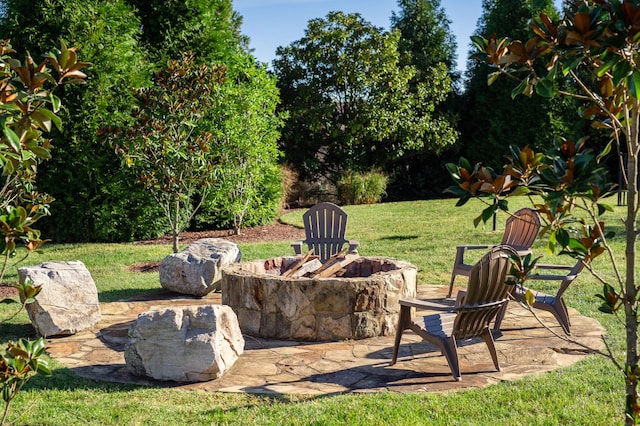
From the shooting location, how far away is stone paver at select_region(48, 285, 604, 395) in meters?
4.77

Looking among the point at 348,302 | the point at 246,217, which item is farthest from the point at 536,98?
the point at 348,302

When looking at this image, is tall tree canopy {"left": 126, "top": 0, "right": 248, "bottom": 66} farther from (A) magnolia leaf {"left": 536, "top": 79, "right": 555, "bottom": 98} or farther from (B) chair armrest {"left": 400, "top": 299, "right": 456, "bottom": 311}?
(A) magnolia leaf {"left": 536, "top": 79, "right": 555, "bottom": 98}

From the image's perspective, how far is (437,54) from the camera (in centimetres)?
1977

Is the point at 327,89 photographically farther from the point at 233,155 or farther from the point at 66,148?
the point at 66,148

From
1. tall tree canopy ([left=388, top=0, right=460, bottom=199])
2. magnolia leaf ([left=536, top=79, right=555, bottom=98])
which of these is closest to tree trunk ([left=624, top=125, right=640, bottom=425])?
magnolia leaf ([left=536, top=79, right=555, bottom=98])

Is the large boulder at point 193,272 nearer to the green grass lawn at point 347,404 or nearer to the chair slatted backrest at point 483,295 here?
the green grass lawn at point 347,404

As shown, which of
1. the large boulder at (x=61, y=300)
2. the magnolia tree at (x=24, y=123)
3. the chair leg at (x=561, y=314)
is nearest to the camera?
the magnolia tree at (x=24, y=123)

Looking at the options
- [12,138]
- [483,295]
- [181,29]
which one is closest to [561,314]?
[483,295]

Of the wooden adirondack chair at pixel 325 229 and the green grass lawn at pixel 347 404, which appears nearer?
the green grass lawn at pixel 347 404

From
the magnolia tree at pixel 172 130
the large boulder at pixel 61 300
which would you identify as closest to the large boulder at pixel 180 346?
the large boulder at pixel 61 300

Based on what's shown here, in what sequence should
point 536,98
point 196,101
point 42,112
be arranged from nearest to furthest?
1. point 42,112
2. point 196,101
3. point 536,98

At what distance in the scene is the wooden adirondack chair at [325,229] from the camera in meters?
7.98

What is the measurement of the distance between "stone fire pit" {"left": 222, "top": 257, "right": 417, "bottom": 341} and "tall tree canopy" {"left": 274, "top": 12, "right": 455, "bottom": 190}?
11.9 meters

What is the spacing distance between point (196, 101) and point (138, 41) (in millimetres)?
4363
